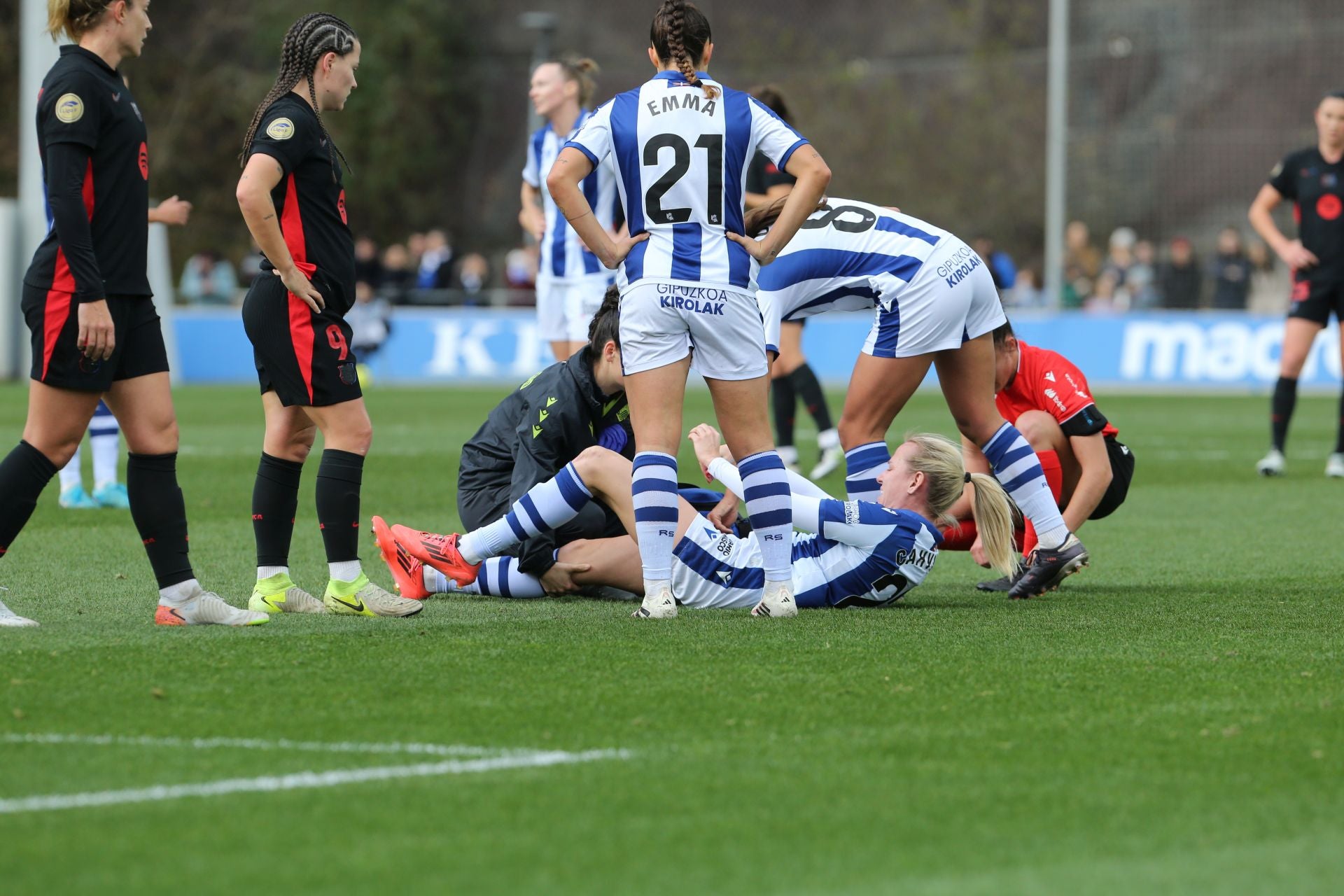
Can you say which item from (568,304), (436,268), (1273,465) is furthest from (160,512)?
(436,268)

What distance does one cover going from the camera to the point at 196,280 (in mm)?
30812

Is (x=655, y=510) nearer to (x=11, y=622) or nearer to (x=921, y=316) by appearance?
(x=921, y=316)

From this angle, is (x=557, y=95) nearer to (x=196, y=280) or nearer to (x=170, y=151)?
(x=196, y=280)

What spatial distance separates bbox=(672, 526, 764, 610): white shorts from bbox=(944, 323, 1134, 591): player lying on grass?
1.07 meters

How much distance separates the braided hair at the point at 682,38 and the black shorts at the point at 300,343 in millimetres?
1306

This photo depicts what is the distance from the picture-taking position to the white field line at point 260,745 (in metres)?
3.97

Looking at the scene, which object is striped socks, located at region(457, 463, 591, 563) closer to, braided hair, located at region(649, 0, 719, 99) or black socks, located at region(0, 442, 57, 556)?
braided hair, located at region(649, 0, 719, 99)

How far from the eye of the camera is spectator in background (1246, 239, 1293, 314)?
976 inches

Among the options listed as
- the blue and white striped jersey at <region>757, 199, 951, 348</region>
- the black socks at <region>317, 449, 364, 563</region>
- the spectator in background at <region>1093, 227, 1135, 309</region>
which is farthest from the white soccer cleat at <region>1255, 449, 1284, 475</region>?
the spectator in background at <region>1093, 227, 1135, 309</region>

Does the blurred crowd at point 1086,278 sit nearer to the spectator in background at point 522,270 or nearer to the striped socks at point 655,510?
the spectator in background at point 522,270

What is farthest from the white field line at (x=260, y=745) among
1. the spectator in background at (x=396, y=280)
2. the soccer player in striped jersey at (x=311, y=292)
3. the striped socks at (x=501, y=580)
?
the spectator in background at (x=396, y=280)

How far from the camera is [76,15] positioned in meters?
5.39

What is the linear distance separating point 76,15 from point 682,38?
6.08 ft

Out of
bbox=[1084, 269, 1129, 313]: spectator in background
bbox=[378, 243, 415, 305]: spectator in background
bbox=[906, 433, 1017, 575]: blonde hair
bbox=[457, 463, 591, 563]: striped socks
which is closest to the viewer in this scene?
bbox=[457, 463, 591, 563]: striped socks
